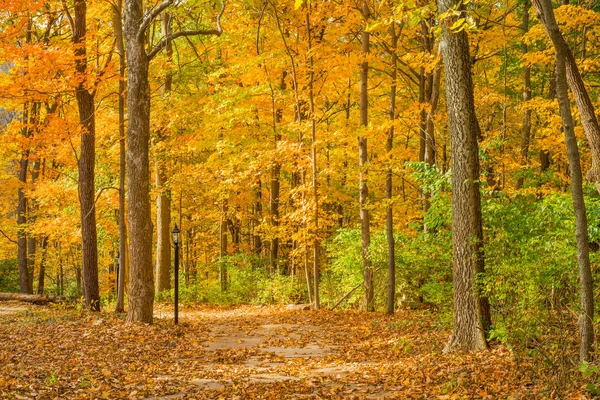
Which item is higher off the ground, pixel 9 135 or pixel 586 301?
pixel 9 135

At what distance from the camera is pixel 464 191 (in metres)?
8.34

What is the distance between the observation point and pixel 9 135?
18828 millimetres

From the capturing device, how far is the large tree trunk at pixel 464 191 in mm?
8266

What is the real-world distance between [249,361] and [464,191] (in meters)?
4.37

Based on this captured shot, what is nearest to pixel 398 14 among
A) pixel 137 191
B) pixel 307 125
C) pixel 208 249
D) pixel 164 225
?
pixel 137 191

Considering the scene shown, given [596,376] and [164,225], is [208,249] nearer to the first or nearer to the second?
[164,225]

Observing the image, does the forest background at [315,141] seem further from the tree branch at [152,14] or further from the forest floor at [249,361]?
the forest floor at [249,361]

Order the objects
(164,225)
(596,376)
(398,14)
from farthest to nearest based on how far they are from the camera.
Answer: (164,225)
(398,14)
(596,376)

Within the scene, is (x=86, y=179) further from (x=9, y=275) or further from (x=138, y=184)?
(x=9, y=275)

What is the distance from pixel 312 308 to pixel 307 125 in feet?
17.3

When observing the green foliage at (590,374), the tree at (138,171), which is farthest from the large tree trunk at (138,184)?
the green foliage at (590,374)

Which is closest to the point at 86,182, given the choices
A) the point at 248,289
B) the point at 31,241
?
the point at 248,289

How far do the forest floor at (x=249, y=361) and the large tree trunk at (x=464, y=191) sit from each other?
49cm

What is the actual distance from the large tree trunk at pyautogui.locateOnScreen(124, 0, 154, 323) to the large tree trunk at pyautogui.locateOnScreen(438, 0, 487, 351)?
6498 mm
